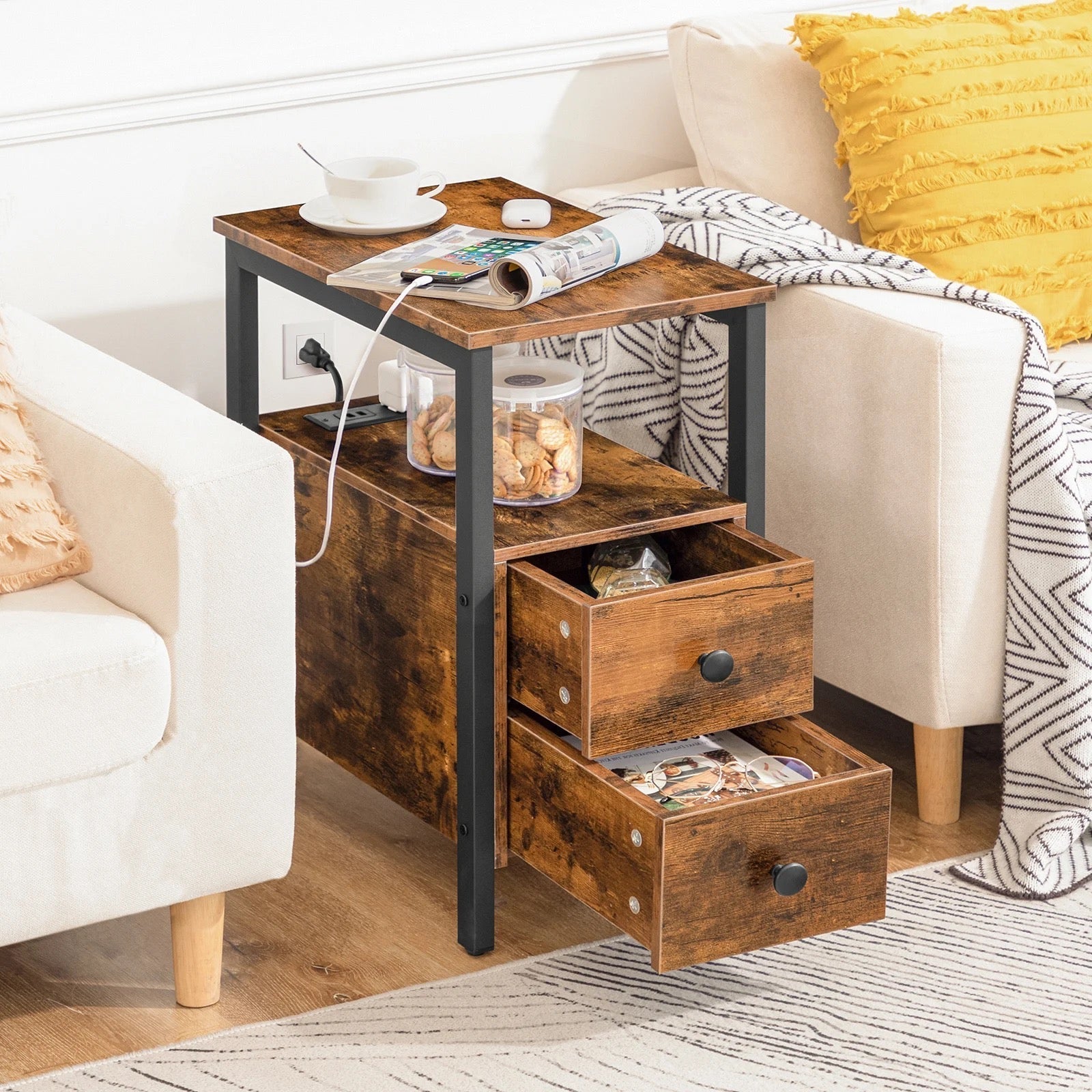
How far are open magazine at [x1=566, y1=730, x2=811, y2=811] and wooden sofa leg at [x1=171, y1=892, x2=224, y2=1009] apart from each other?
38cm

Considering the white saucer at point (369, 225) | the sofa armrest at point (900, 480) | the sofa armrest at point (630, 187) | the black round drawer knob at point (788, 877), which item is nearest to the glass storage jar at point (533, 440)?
the white saucer at point (369, 225)

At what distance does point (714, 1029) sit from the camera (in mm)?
1765

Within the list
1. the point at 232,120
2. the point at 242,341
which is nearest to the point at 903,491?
the point at 242,341

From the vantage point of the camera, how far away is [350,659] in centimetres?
205

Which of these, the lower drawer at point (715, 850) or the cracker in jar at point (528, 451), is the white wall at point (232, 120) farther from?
the lower drawer at point (715, 850)

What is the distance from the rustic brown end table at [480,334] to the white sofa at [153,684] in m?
0.18

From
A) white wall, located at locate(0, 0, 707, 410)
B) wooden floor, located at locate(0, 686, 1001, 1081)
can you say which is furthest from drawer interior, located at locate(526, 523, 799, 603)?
white wall, located at locate(0, 0, 707, 410)

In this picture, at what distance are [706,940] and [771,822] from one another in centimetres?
12

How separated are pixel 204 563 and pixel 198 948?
0.39 meters

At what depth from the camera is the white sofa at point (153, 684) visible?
160 cm

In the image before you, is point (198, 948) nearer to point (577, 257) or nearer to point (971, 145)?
point (577, 257)

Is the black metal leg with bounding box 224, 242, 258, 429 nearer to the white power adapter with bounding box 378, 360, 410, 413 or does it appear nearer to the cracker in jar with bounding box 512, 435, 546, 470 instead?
the white power adapter with bounding box 378, 360, 410, 413

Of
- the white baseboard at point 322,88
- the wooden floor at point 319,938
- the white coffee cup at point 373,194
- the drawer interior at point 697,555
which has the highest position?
the white baseboard at point 322,88

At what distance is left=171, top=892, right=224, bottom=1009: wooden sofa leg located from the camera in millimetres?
1761
